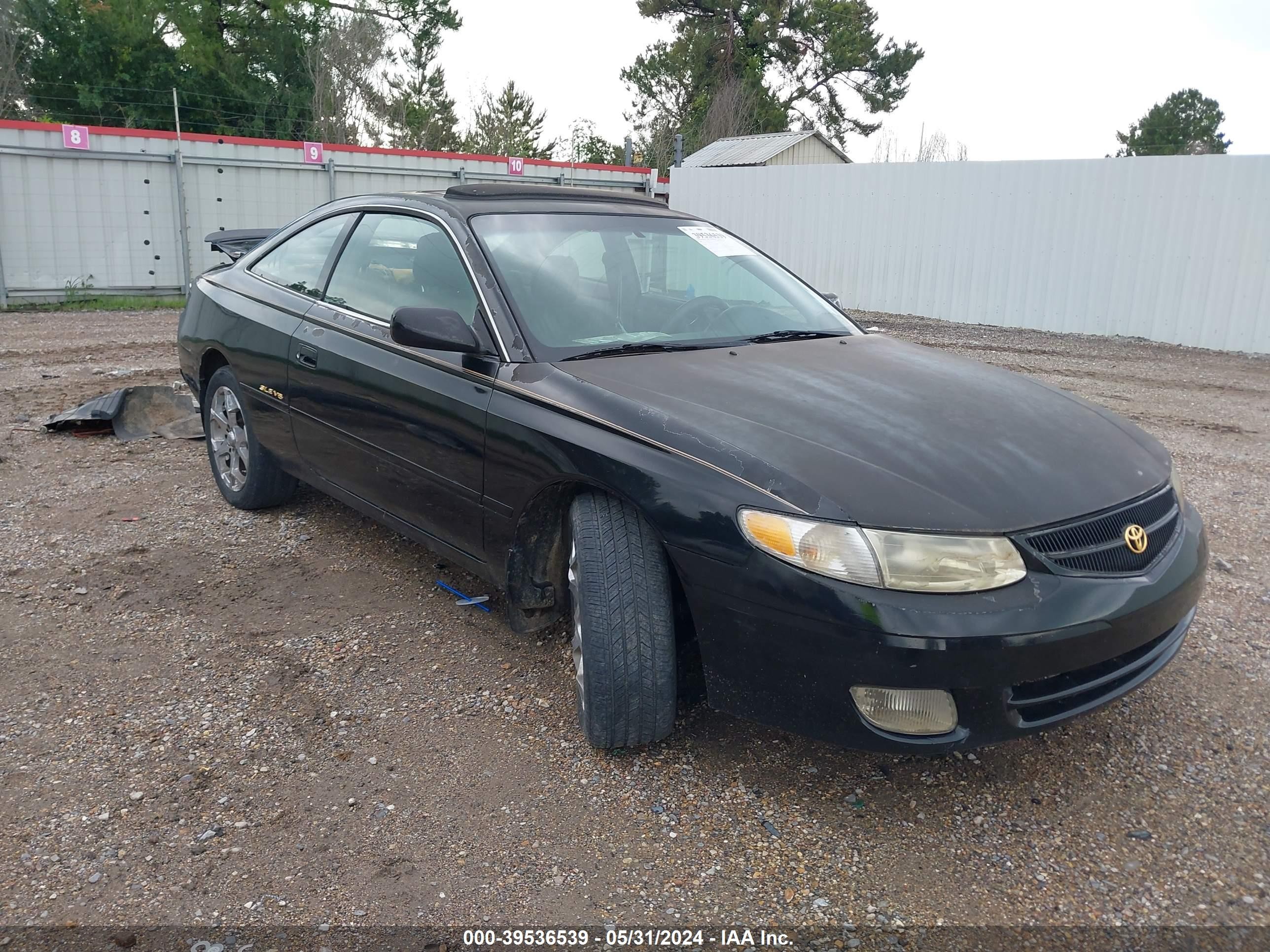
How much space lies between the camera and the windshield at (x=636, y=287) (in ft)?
11.2

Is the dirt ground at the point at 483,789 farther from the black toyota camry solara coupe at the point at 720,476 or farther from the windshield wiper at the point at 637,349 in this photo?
the windshield wiper at the point at 637,349

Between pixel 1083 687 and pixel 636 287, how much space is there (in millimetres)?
2098

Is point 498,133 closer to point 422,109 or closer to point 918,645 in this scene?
point 422,109

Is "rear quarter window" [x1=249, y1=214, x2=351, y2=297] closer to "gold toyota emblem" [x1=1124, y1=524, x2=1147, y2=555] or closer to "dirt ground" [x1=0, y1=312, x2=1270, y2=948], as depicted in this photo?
"dirt ground" [x1=0, y1=312, x2=1270, y2=948]

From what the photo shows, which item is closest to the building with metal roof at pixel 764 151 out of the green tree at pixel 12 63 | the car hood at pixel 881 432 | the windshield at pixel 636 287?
the windshield at pixel 636 287

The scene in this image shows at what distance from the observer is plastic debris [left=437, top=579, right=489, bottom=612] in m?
3.95

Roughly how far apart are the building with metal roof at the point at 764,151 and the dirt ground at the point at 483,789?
17549mm

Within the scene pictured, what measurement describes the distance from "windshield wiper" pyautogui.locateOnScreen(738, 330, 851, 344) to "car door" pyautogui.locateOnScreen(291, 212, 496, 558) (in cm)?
101

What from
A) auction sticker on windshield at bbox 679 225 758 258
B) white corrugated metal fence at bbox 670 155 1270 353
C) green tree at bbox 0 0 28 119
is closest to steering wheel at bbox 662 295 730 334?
auction sticker on windshield at bbox 679 225 758 258

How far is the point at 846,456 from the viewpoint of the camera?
2.60 meters

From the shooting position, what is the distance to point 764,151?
21.5m

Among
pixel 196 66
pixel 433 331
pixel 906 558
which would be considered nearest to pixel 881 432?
pixel 906 558

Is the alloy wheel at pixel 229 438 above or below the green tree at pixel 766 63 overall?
below

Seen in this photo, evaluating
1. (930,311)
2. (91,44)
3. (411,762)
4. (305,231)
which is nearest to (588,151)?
(91,44)
